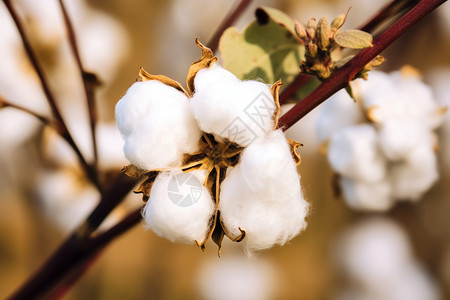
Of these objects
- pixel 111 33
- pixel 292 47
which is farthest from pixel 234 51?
pixel 111 33

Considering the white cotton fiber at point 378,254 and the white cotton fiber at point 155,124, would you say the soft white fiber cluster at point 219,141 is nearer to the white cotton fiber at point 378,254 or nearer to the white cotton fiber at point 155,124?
the white cotton fiber at point 155,124

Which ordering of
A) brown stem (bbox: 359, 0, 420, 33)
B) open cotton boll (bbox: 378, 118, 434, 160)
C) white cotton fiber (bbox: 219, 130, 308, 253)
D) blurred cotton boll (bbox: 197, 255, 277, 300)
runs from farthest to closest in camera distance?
blurred cotton boll (bbox: 197, 255, 277, 300) < open cotton boll (bbox: 378, 118, 434, 160) < brown stem (bbox: 359, 0, 420, 33) < white cotton fiber (bbox: 219, 130, 308, 253)

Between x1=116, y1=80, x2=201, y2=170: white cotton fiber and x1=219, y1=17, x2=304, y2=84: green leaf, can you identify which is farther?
x1=219, y1=17, x2=304, y2=84: green leaf

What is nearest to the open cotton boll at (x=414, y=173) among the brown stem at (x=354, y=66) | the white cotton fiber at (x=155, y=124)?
the brown stem at (x=354, y=66)

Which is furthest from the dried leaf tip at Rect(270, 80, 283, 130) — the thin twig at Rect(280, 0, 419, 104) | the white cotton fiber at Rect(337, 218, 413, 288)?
the white cotton fiber at Rect(337, 218, 413, 288)

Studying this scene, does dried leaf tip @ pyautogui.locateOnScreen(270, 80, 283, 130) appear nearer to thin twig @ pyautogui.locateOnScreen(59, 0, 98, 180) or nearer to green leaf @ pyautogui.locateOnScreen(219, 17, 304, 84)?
green leaf @ pyautogui.locateOnScreen(219, 17, 304, 84)
